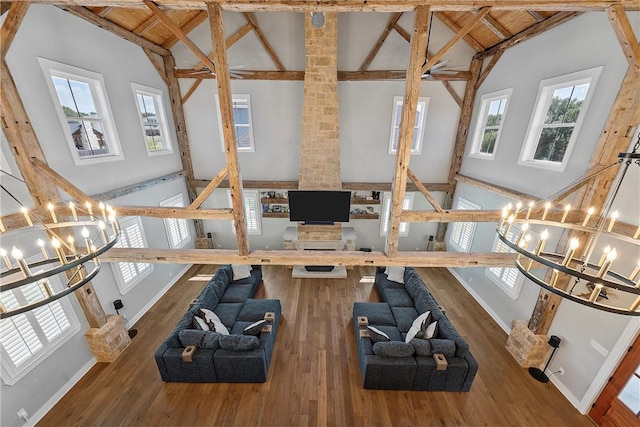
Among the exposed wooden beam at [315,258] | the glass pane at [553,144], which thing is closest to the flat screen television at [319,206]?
the exposed wooden beam at [315,258]

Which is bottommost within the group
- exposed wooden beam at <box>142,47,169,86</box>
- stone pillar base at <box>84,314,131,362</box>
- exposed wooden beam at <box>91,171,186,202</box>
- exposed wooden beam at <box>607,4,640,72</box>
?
stone pillar base at <box>84,314,131,362</box>

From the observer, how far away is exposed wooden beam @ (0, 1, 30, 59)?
10.3 feet

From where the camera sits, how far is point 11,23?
125 inches

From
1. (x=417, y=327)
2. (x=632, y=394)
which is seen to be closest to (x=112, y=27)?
(x=417, y=327)

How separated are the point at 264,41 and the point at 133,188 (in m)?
4.99

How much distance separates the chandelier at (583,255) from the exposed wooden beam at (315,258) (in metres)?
0.64

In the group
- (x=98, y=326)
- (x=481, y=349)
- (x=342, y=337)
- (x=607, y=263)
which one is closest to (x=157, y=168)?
(x=98, y=326)

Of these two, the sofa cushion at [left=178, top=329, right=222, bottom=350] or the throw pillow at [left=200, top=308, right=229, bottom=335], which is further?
the throw pillow at [left=200, top=308, right=229, bottom=335]

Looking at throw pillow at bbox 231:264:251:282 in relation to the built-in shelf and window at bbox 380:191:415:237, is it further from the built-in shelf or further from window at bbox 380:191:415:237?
window at bbox 380:191:415:237

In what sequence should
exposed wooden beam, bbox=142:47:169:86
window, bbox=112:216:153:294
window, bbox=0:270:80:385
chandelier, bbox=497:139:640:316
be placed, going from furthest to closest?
exposed wooden beam, bbox=142:47:169:86, window, bbox=112:216:153:294, window, bbox=0:270:80:385, chandelier, bbox=497:139:640:316

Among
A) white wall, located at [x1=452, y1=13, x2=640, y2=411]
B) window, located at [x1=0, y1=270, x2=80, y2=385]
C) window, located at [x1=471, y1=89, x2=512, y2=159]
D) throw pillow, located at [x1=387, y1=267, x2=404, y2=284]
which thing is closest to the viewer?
window, located at [x1=0, y1=270, x2=80, y2=385]

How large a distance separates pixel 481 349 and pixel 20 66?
936cm

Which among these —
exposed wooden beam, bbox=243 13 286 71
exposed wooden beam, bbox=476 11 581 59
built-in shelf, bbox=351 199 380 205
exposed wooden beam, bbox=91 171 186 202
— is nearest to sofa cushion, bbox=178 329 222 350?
exposed wooden beam, bbox=91 171 186 202

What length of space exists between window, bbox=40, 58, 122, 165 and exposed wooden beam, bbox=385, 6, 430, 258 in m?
5.67
